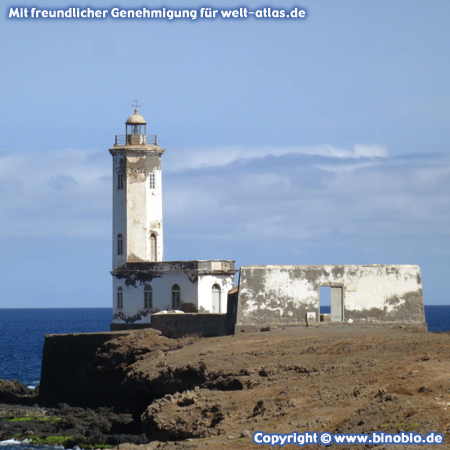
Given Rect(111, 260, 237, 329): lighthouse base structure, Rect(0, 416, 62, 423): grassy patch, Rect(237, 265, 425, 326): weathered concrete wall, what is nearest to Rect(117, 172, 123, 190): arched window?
Rect(111, 260, 237, 329): lighthouse base structure

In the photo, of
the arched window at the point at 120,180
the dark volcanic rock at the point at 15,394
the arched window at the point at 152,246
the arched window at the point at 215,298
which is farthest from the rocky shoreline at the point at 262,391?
the arched window at the point at 120,180

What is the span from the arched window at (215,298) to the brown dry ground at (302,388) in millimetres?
15728

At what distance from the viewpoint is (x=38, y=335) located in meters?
100

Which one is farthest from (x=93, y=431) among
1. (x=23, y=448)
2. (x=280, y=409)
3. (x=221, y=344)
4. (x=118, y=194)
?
(x=118, y=194)

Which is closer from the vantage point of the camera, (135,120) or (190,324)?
(190,324)

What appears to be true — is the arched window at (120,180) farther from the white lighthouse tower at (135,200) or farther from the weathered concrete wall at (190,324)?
the weathered concrete wall at (190,324)

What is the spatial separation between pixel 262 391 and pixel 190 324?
17.0 meters

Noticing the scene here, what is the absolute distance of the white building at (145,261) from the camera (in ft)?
143

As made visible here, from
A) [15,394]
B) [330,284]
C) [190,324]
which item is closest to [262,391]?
[330,284]

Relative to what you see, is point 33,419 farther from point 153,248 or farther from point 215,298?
point 153,248

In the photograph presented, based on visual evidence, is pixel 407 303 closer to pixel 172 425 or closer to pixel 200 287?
pixel 200 287

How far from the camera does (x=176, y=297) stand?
4362 cm

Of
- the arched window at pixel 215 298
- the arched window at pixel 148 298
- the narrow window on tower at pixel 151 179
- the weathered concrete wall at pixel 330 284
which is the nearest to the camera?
the weathered concrete wall at pixel 330 284

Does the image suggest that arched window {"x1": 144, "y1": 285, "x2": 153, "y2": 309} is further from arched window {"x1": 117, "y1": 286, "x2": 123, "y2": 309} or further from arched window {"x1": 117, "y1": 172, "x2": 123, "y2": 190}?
arched window {"x1": 117, "y1": 172, "x2": 123, "y2": 190}
